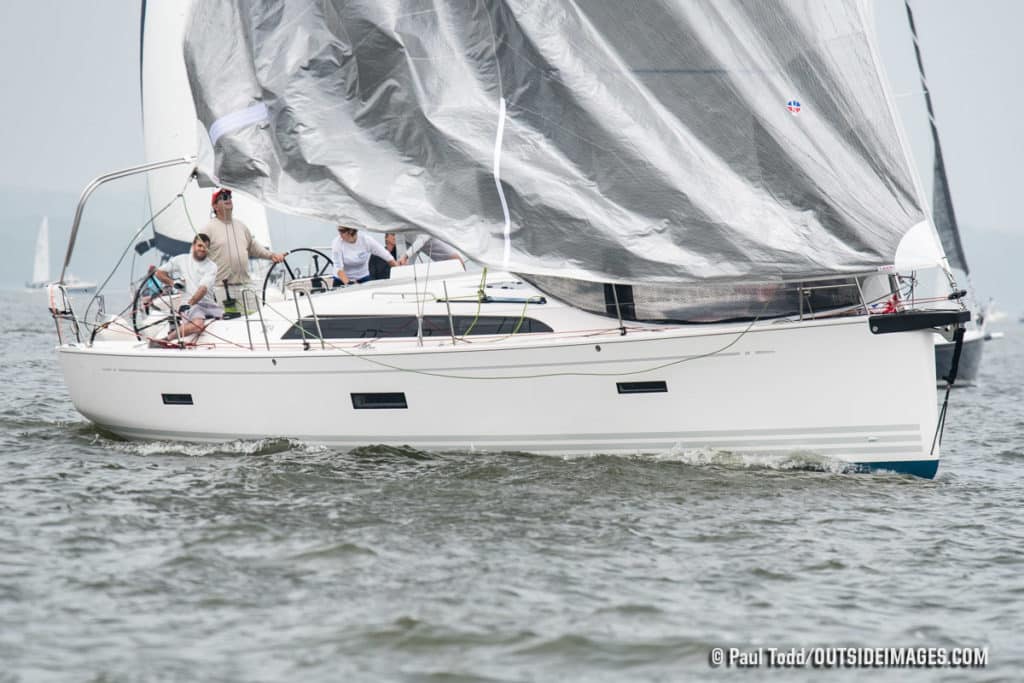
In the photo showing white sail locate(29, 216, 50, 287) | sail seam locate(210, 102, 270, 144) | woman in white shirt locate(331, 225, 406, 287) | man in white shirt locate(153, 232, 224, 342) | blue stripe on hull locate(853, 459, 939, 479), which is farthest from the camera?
white sail locate(29, 216, 50, 287)

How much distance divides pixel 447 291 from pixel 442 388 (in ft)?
4.06

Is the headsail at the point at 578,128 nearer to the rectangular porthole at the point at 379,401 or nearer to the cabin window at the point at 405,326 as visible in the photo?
the cabin window at the point at 405,326

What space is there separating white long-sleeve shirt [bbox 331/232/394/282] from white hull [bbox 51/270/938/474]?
1109 mm

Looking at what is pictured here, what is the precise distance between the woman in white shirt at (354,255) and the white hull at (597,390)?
3.46 ft

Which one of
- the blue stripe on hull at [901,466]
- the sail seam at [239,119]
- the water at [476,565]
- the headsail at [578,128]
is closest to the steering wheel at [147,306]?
the water at [476,565]

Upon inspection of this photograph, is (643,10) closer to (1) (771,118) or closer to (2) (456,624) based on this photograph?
(1) (771,118)

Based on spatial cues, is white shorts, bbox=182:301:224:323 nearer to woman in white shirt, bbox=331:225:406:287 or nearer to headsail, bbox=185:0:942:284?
woman in white shirt, bbox=331:225:406:287

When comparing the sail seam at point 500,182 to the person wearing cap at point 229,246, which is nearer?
the sail seam at point 500,182

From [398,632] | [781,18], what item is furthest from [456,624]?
[781,18]

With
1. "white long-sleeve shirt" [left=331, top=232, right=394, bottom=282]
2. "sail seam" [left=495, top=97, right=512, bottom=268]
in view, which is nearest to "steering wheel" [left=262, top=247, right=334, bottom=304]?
"white long-sleeve shirt" [left=331, top=232, right=394, bottom=282]

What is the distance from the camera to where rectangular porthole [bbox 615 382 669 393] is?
9914 mm

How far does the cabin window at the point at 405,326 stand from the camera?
10.7 meters

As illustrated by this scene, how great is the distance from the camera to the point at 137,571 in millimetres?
7324

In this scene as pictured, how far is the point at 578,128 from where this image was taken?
392 inches
